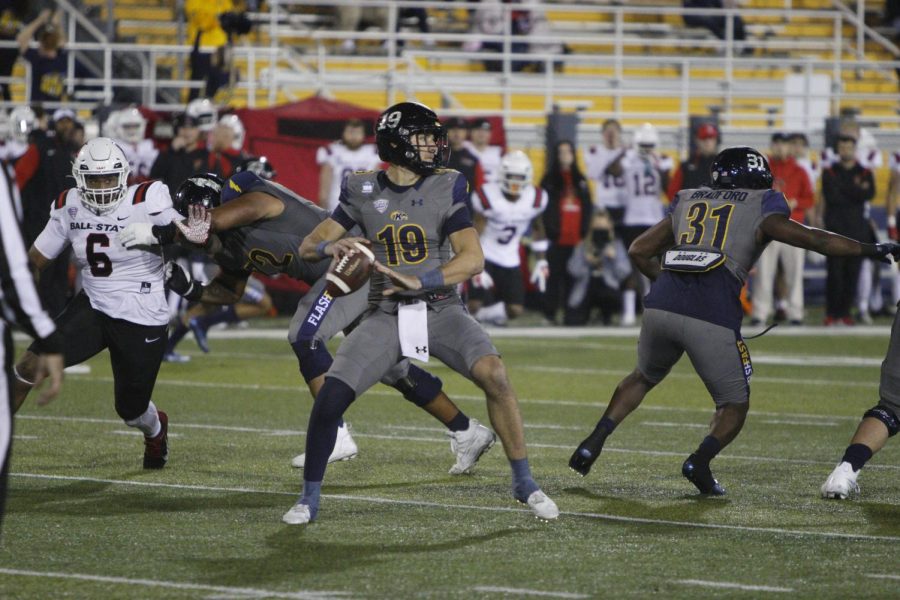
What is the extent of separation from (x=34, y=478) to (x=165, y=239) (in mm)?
1255

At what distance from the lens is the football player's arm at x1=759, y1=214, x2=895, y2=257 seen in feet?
21.2

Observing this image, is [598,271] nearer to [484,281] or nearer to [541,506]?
[484,281]

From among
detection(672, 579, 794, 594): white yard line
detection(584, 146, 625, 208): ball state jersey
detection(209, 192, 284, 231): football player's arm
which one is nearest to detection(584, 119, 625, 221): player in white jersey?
detection(584, 146, 625, 208): ball state jersey

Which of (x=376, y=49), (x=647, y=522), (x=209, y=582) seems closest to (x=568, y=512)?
(x=647, y=522)

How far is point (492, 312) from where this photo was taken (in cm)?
1485

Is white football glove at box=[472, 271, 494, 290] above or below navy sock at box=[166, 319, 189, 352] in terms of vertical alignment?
above

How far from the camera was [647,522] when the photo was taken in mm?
6148

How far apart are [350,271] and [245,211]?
1.76 metres

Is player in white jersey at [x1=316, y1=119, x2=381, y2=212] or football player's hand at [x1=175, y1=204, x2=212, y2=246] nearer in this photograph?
football player's hand at [x1=175, y1=204, x2=212, y2=246]

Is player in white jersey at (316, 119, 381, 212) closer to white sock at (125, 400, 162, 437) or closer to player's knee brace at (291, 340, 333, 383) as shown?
player's knee brace at (291, 340, 333, 383)

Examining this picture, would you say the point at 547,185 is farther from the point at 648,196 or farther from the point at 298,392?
the point at 298,392

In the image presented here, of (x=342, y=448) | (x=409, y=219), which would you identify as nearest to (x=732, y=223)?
(x=409, y=219)

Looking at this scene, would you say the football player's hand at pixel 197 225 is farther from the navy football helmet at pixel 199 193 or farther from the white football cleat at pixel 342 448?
the white football cleat at pixel 342 448

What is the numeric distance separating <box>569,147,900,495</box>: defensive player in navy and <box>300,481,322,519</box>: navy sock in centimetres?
135
